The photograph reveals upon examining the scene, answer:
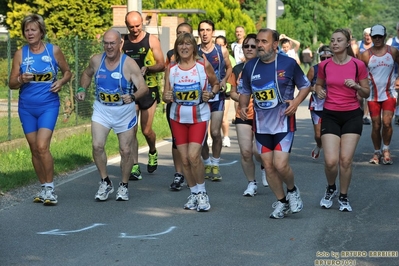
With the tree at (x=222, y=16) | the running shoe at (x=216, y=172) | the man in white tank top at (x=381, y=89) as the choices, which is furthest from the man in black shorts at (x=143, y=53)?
the tree at (x=222, y=16)

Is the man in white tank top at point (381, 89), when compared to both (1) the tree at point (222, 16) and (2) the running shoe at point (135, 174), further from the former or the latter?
(1) the tree at point (222, 16)

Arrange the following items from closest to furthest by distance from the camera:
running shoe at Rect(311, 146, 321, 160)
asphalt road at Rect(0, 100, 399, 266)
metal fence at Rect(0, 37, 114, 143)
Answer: asphalt road at Rect(0, 100, 399, 266) < running shoe at Rect(311, 146, 321, 160) < metal fence at Rect(0, 37, 114, 143)

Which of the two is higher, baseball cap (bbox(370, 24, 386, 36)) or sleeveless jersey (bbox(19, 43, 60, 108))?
baseball cap (bbox(370, 24, 386, 36))

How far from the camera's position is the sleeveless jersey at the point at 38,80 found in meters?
10.7

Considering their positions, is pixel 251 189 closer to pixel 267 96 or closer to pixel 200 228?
pixel 267 96

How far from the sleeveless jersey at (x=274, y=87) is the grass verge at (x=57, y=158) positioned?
3452mm

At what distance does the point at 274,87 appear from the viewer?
9641mm

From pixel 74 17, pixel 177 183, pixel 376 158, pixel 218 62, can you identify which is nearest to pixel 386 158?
pixel 376 158

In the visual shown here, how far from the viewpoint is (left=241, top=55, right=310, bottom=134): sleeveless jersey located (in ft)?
31.6

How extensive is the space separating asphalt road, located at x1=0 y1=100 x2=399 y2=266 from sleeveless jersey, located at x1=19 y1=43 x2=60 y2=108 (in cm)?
112

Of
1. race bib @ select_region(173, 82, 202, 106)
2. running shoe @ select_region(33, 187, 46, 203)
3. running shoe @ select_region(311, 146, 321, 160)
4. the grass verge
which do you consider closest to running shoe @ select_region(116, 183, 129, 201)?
running shoe @ select_region(33, 187, 46, 203)

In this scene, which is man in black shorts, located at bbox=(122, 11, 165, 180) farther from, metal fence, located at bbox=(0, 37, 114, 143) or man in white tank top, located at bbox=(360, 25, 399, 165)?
metal fence, located at bbox=(0, 37, 114, 143)

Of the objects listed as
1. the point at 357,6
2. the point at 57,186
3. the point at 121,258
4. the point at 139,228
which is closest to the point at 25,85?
the point at 57,186

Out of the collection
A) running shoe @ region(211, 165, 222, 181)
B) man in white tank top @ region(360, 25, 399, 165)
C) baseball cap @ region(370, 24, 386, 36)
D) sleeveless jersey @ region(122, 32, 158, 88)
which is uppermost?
baseball cap @ region(370, 24, 386, 36)
